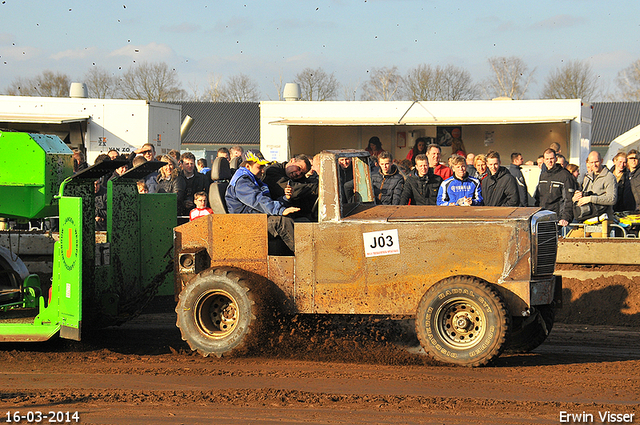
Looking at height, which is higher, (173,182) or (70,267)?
(173,182)

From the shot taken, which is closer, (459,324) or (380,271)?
(459,324)

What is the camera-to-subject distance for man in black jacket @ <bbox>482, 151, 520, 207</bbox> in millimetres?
8742

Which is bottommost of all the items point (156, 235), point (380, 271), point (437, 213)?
point (380, 271)

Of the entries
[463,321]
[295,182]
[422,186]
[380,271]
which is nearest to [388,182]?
[422,186]

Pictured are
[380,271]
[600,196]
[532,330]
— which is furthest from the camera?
[600,196]

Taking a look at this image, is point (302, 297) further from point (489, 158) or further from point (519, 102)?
point (519, 102)

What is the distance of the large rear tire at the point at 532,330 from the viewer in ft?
22.5

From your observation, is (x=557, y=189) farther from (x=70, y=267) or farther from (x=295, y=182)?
(x=70, y=267)

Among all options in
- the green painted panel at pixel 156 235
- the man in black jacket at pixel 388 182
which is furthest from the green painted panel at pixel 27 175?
the man in black jacket at pixel 388 182

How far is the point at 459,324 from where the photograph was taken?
6359mm

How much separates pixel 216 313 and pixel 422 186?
3.22m

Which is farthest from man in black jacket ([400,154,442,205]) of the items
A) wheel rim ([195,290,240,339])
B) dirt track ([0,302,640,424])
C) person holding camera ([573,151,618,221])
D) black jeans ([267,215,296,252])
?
wheel rim ([195,290,240,339])

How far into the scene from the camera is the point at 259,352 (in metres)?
6.95

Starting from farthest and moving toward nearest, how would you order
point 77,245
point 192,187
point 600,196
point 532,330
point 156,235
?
point 192,187, point 600,196, point 156,235, point 532,330, point 77,245
